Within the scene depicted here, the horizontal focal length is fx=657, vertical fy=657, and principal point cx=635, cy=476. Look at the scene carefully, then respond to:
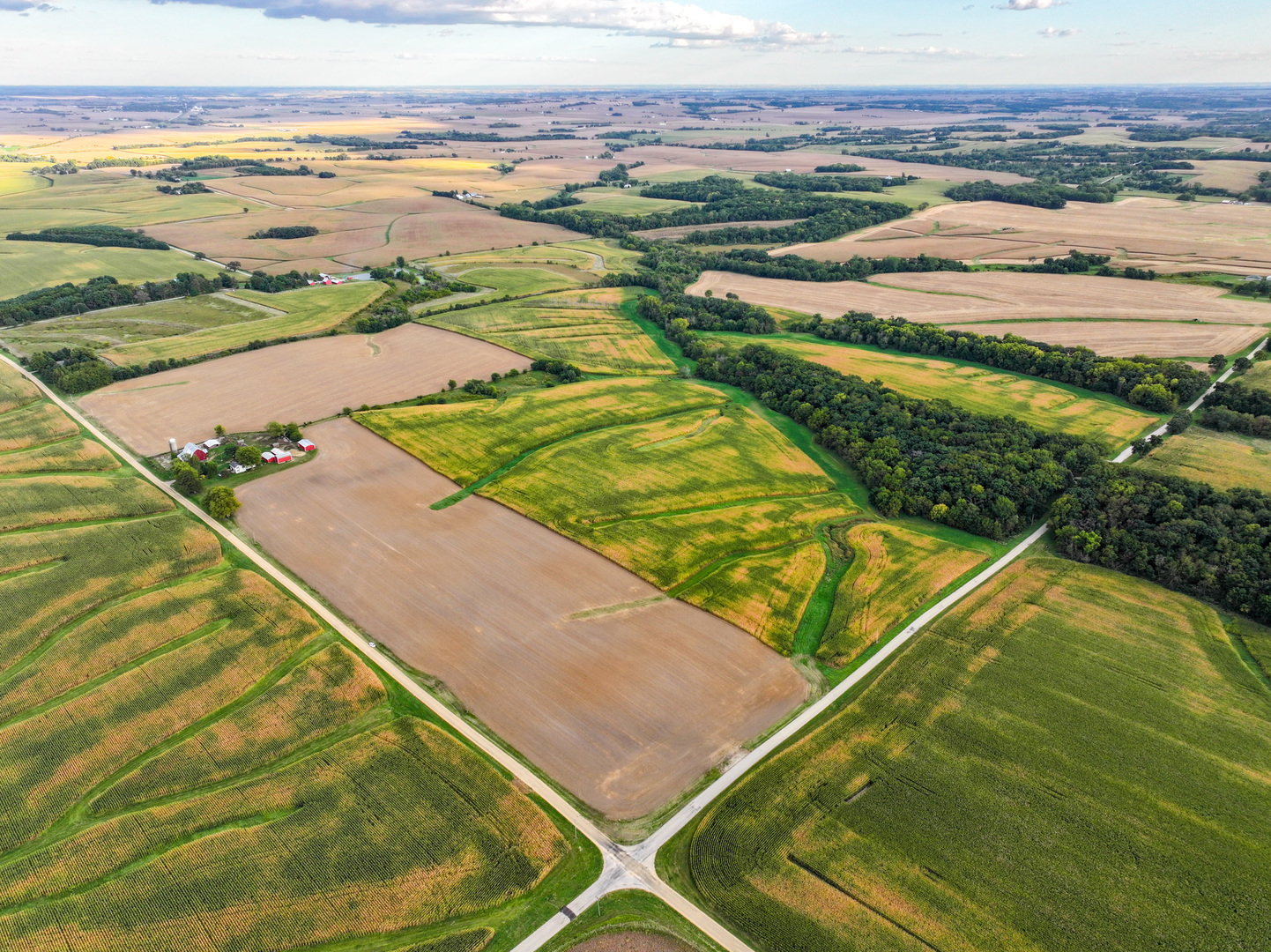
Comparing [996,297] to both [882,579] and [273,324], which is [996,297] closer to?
[882,579]

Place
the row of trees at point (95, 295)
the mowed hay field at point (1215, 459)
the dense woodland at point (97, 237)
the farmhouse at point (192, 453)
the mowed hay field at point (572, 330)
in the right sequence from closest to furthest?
the mowed hay field at point (1215, 459), the farmhouse at point (192, 453), the mowed hay field at point (572, 330), the row of trees at point (95, 295), the dense woodland at point (97, 237)

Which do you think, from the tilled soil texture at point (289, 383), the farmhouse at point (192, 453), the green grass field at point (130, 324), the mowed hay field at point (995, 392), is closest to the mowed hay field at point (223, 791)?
the farmhouse at point (192, 453)

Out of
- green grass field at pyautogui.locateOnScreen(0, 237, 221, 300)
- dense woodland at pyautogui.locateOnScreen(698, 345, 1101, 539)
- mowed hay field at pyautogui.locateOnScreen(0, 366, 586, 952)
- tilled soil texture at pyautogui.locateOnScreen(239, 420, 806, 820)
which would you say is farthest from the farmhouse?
green grass field at pyautogui.locateOnScreen(0, 237, 221, 300)

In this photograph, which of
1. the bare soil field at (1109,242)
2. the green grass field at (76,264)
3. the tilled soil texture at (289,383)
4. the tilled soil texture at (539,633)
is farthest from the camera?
the bare soil field at (1109,242)

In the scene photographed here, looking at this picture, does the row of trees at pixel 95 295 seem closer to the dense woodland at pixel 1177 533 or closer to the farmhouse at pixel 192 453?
the farmhouse at pixel 192 453

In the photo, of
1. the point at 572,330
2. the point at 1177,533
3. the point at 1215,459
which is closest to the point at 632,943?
the point at 1177,533
